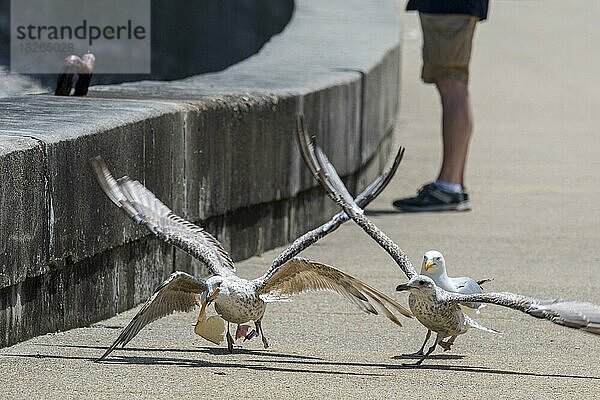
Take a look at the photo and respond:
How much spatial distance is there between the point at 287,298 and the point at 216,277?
11.4 inches

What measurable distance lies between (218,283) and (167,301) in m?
0.30

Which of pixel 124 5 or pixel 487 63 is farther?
pixel 487 63

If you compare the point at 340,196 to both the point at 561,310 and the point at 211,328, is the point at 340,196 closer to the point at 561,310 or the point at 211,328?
the point at 211,328

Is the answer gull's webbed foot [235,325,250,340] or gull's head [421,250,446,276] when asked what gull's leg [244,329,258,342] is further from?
gull's head [421,250,446,276]

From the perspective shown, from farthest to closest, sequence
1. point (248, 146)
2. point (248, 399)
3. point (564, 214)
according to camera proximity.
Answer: point (564, 214)
point (248, 146)
point (248, 399)

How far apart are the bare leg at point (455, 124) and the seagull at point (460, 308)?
426 centimetres

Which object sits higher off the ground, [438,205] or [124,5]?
[124,5]

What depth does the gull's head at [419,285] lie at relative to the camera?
5145 millimetres

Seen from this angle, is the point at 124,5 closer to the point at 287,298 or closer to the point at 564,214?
the point at 564,214

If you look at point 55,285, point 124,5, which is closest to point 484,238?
point 124,5

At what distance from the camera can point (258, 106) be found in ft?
25.0

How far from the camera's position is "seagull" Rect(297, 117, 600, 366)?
493cm

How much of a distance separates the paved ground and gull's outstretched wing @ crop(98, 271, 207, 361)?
0.42 ft

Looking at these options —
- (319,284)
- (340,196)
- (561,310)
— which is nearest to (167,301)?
(319,284)
